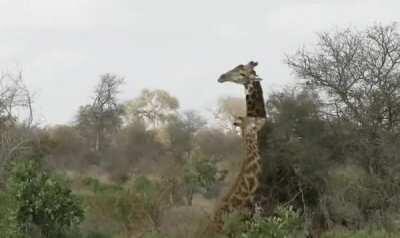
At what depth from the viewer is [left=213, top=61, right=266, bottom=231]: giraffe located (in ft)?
32.9

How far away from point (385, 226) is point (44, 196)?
5045 millimetres

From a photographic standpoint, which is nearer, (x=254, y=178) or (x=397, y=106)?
(x=254, y=178)

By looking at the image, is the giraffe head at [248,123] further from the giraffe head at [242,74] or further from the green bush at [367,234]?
the green bush at [367,234]

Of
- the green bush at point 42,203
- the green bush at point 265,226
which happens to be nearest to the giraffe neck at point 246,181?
the green bush at point 265,226

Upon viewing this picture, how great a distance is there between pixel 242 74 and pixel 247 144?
112 cm

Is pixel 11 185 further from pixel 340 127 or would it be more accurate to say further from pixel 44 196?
pixel 340 127

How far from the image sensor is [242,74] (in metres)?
11.0

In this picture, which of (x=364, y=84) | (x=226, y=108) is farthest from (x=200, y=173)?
(x=226, y=108)

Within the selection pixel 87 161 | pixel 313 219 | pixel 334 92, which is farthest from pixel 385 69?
pixel 87 161

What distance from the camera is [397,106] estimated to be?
15.4 meters

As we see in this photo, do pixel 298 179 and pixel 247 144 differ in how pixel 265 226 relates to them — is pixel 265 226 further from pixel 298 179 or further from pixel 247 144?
pixel 298 179

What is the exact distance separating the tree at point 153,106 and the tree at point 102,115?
697 inches

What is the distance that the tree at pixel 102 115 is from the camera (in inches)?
2025

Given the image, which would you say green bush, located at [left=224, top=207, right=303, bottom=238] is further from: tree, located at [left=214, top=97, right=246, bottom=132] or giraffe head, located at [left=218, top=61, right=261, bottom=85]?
tree, located at [left=214, top=97, right=246, bottom=132]
